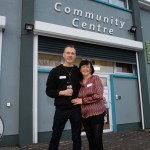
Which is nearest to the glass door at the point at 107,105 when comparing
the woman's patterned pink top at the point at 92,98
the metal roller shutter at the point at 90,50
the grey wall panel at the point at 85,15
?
the metal roller shutter at the point at 90,50

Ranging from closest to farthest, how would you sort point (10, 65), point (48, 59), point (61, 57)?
point (10, 65) < point (48, 59) < point (61, 57)

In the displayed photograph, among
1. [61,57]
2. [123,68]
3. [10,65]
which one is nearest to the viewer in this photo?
[10,65]

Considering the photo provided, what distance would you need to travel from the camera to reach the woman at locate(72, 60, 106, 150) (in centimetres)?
311

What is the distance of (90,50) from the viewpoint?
7.47m

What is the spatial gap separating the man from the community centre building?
9.01ft

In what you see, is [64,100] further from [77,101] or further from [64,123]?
[64,123]

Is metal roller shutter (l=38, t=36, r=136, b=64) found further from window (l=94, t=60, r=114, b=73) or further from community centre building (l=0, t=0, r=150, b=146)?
window (l=94, t=60, r=114, b=73)

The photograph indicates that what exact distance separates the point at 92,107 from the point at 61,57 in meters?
4.16

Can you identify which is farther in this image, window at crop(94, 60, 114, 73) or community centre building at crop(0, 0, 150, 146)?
window at crop(94, 60, 114, 73)

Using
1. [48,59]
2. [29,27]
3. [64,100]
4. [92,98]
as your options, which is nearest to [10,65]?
[29,27]

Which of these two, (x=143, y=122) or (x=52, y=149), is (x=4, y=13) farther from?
(x=143, y=122)

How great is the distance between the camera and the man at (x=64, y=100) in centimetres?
300

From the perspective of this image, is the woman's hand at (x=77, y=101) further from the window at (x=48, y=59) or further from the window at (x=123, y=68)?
the window at (x=123, y=68)

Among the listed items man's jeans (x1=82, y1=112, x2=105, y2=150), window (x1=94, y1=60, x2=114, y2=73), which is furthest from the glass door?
man's jeans (x1=82, y1=112, x2=105, y2=150)
